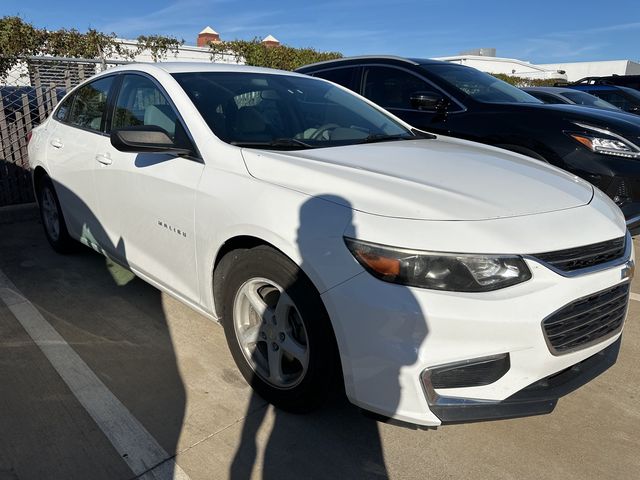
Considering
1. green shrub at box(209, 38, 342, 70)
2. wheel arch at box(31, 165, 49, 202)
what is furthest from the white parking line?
green shrub at box(209, 38, 342, 70)

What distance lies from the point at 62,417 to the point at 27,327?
1127 millimetres

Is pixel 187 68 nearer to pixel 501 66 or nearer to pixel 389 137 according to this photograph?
pixel 389 137

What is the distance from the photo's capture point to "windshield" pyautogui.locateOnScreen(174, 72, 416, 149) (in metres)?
2.78

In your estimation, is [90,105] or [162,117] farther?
[90,105]

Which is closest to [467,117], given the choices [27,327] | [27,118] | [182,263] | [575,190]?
[575,190]

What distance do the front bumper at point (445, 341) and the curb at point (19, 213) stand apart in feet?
16.4

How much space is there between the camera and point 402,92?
529 centimetres

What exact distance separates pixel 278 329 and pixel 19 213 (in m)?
4.64

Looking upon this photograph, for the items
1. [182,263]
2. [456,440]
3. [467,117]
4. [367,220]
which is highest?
[467,117]

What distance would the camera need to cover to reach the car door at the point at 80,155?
3.59 meters

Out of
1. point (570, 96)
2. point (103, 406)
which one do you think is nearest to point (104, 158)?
point (103, 406)

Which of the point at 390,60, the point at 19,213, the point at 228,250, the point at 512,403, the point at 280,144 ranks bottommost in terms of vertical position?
the point at 19,213

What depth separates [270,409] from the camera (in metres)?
2.49

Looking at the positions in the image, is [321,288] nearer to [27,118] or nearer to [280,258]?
[280,258]
